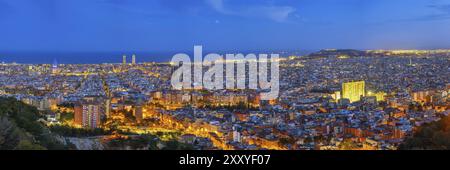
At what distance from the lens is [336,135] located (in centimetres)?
1038

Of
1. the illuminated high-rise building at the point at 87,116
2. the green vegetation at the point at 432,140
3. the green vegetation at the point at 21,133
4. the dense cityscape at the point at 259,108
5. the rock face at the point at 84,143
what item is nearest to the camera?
the green vegetation at the point at 21,133

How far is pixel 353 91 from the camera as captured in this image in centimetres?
2058

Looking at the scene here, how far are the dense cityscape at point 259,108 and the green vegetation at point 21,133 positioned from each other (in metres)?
0.46

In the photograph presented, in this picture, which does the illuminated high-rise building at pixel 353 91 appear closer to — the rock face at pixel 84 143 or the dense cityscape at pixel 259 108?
the dense cityscape at pixel 259 108

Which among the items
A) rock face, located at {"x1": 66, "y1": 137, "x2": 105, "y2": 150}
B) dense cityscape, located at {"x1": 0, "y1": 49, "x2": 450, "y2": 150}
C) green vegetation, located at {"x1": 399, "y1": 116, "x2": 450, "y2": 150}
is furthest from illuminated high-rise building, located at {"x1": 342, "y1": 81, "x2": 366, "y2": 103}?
green vegetation, located at {"x1": 399, "y1": 116, "x2": 450, "y2": 150}

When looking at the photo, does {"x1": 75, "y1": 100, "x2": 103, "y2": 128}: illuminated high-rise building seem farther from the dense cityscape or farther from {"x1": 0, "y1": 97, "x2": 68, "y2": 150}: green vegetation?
{"x1": 0, "y1": 97, "x2": 68, "y2": 150}: green vegetation

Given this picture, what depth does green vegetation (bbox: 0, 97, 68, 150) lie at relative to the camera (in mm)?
4102

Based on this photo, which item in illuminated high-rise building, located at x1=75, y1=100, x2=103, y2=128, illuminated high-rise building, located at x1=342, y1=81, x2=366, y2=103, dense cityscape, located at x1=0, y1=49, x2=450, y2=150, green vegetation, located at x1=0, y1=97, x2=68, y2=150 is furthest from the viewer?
illuminated high-rise building, located at x1=342, y1=81, x2=366, y2=103

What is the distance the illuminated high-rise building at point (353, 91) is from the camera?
19797 millimetres

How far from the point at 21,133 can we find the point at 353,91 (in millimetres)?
16834

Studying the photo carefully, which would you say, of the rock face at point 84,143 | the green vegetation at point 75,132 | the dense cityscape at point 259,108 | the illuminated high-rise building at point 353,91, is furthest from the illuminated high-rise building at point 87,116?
the illuminated high-rise building at point 353,91

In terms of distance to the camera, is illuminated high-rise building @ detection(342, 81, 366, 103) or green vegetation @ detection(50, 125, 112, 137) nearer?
green vegetation @ detection(50, 125, 112, 137)

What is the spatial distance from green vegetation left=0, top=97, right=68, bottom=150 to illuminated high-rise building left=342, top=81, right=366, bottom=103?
540 inches
